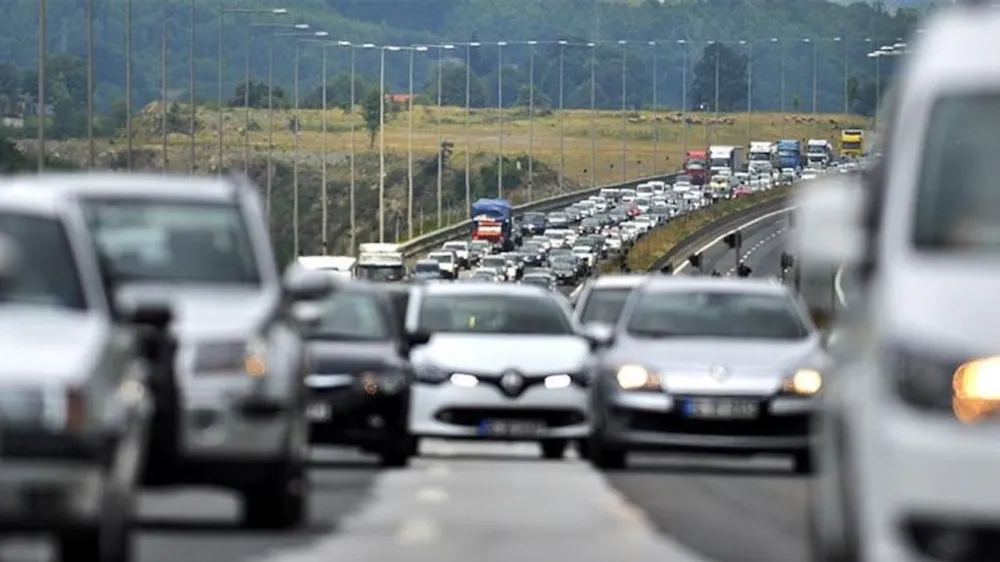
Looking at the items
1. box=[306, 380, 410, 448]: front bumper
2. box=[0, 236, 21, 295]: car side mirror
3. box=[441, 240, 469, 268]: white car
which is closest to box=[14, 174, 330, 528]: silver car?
box=[0, 236, 21, 295]: car side mirror

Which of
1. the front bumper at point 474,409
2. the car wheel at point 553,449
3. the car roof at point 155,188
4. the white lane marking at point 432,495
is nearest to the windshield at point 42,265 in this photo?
the car roof at point 155,188

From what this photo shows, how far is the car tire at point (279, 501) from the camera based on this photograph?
1995 centimetres

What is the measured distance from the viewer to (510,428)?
31.1 metres

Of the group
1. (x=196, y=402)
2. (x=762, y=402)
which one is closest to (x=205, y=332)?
(x=196, y=402)

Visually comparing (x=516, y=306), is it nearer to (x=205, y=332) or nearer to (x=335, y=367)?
(x=335, y=367)

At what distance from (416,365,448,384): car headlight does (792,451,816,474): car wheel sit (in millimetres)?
3886

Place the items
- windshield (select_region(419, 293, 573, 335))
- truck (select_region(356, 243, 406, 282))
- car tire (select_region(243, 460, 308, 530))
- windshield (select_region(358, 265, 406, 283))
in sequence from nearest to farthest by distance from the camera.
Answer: car tire (select_region(243, 460, 308, 530)), windshield (select_region(419, 293, 573, 335)), windshield (select_region(358, 265, 406, 283)), truck (select_region(356, 243, 406, 282))

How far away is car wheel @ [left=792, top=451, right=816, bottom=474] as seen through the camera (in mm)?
28281

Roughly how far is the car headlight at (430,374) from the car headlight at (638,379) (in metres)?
3.80

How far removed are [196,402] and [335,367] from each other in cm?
969

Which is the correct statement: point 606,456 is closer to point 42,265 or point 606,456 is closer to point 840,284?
point 42,265

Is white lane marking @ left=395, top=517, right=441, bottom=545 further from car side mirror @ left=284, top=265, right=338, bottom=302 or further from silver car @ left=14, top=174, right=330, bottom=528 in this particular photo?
car side mirror @ left=284, top=265, right=338, bottom=302

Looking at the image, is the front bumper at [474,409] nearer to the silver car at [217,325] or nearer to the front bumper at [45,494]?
the silver car at [217,325]

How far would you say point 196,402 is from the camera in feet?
63.5
